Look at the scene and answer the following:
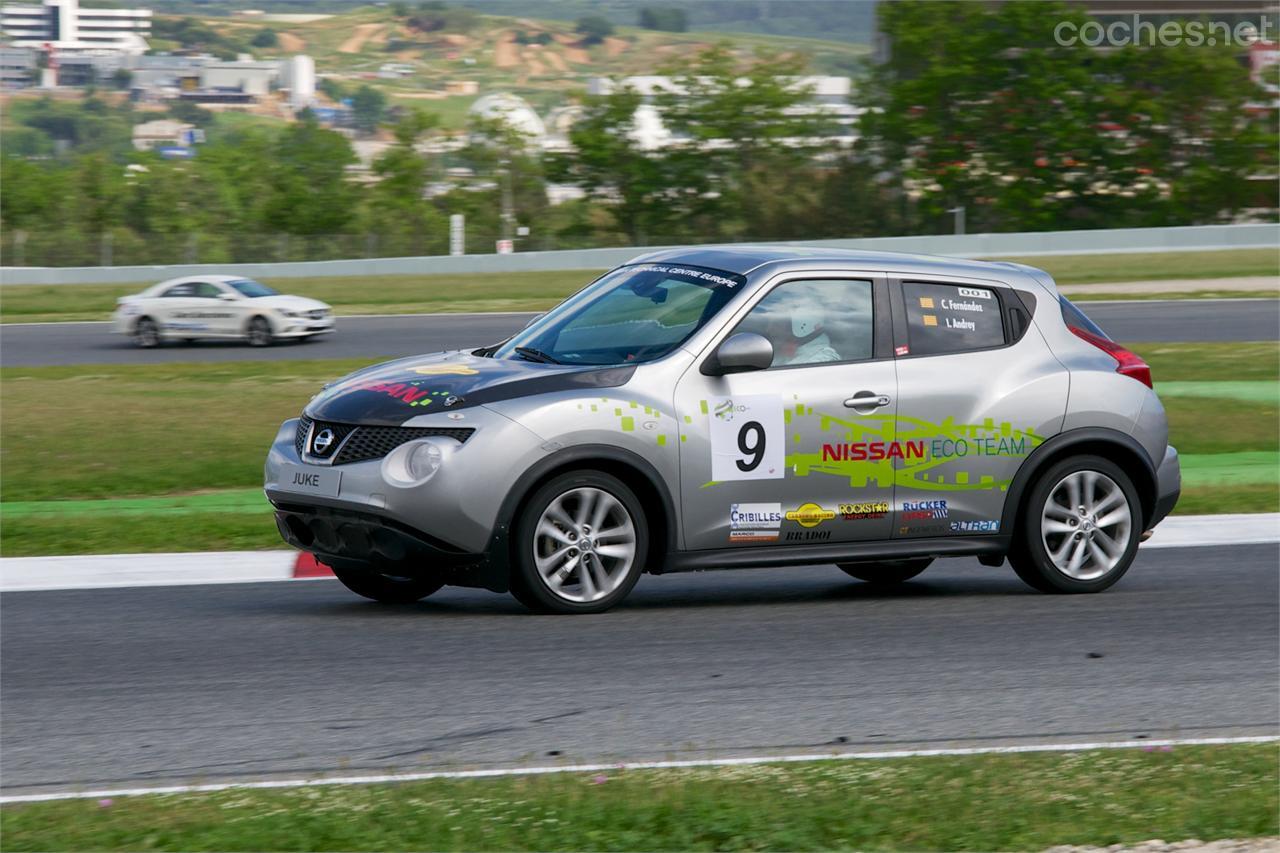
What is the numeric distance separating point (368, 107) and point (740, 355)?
10636 centimetres

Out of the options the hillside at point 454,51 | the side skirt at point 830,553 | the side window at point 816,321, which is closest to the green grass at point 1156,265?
the side skirt at point 830,553

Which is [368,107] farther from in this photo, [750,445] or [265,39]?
[750,445]

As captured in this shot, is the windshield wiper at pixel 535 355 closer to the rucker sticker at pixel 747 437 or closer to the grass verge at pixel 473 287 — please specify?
the rucker sticker at pixel 747 437

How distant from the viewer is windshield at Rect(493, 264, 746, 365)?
8242 millimetres

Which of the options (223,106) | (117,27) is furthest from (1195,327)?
(117,27)

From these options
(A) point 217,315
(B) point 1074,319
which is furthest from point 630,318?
(A) point 217,315

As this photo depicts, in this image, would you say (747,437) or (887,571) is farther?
(887,571)

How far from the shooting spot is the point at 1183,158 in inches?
2443

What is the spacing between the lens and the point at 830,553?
8336 mm

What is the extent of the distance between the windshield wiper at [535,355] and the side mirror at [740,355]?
824mm

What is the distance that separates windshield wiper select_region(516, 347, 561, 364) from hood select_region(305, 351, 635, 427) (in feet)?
0.27

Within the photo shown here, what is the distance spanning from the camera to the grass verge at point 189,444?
38.0 feet

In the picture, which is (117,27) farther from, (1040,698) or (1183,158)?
(1040,698)

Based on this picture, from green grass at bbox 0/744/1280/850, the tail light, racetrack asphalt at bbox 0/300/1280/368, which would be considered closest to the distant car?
racetrack asphalt at bbox 0/300/1280/368
